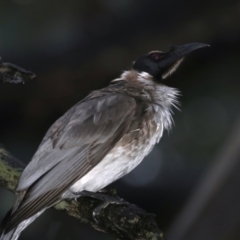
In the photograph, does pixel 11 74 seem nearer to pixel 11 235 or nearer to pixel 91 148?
pixel 91 148

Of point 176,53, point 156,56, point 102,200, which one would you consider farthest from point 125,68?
point 102,200

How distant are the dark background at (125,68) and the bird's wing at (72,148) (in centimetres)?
49

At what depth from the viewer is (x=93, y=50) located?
4383 millimetres

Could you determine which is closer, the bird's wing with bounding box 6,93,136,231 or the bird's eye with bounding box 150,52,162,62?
the bird's wing with bounding box 6,93,136,231

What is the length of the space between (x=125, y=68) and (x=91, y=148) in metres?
1.15

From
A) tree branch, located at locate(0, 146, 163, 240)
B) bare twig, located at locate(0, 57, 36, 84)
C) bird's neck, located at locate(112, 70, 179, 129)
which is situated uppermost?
bird's neck, located at locate(112, 70, 179, 129)

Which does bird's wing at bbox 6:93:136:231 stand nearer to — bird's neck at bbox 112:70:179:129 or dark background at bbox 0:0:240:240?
bird's neck at bbox 112:70:179:129

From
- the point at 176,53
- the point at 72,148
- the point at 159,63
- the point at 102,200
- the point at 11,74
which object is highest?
the point at 176,53

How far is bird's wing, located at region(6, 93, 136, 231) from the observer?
338 cm

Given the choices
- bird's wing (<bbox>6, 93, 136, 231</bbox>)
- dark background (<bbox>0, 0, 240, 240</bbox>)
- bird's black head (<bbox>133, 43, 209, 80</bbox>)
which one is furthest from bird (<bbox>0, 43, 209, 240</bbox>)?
dark background (<bbox>0, 0, 240, 240</bbox>)

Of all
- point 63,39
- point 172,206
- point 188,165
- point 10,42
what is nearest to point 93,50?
point 63,39

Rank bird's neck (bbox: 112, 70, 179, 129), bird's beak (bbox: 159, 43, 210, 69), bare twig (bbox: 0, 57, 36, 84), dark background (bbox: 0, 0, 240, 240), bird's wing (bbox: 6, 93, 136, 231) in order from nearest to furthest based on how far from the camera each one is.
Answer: bird's wing (bbox: 6, 93, 136, 231) → bare twig (bbox: 0, 57, 36, 84) → bird's neck (bbox: 112, 70, 179, 129) → bird's beak (bbox: 159, 43, 210, 69) → dark background (bbox: 0, 0, 240, 240)

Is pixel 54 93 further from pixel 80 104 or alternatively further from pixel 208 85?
pixel 208 85

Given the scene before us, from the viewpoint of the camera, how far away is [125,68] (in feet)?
15.5
